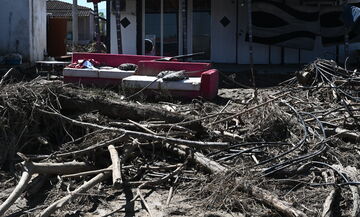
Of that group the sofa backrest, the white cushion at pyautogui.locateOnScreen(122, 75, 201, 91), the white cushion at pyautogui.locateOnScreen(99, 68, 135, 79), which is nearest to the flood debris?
the white cushion at pyautogui.locateOnScreen(122, 75, 201, 91)

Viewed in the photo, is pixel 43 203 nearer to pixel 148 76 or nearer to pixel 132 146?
pixel 132 146

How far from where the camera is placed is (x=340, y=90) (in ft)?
31.0

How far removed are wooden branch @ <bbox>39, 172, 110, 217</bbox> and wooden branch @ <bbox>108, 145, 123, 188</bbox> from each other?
0.54ft

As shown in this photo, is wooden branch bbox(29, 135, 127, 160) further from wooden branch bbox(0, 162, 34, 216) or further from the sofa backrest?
the sofa backrest

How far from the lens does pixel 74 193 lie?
5.14 meters

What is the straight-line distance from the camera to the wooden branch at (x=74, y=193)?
4.79 meters

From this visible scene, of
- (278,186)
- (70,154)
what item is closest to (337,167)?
(278,186)

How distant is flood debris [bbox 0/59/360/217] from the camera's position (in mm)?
5273

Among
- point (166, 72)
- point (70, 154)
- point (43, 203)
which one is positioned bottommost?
point (43, 203)

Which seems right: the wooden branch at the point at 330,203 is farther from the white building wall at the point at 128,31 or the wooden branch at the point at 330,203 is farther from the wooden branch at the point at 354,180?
the white building wall at the point at 128,31

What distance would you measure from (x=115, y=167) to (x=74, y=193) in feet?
2.07

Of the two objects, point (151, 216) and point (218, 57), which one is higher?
point (218, 57)

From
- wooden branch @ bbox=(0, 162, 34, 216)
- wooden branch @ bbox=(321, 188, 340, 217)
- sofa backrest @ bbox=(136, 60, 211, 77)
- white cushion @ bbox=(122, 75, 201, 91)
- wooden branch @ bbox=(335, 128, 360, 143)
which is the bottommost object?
wooden branch @ bbox=(321, 188, 340, 217)

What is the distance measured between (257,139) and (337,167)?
4.76 feet
